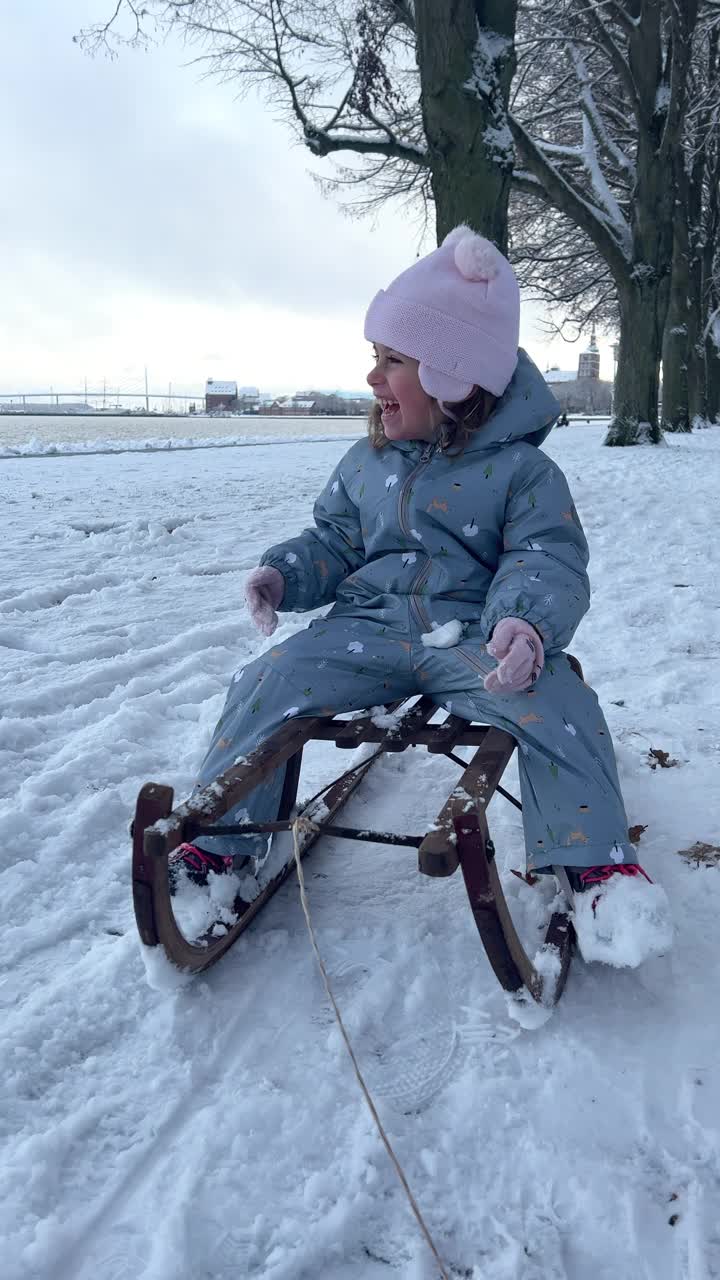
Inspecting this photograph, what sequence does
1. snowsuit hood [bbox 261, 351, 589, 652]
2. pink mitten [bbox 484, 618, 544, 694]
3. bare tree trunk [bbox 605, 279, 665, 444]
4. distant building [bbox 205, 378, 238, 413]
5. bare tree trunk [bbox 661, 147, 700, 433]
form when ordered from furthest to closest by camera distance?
distant building [bbox 205, 378, 238, 413], bare tree trunk [bbox 661, 147, 700, 433], bare tree trunk [bbox 605, 279, 665, 444], snowsuit hood [bbox 261, 351, 589, 652], pink mitten [bbox 484, 618, 544, 694]

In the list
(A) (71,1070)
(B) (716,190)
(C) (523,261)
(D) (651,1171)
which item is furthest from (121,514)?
(B) (716,190)

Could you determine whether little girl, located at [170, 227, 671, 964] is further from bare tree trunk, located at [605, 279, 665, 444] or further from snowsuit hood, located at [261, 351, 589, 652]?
bare tree trunk, located at [605, 279, 665, 444]

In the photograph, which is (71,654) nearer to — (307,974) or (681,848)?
(307,974)

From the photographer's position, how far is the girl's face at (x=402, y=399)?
2.15 meters

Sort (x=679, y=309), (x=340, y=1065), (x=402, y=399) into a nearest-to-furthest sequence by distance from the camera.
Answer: (x=340, y=1065), (x=402, y=399), (x=679, y=309)

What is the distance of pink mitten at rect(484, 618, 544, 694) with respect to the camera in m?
1.68

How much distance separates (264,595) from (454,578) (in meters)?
0.46

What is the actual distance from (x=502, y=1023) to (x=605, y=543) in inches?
173

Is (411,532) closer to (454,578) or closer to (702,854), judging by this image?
(454,578)

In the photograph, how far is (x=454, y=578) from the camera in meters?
2.11

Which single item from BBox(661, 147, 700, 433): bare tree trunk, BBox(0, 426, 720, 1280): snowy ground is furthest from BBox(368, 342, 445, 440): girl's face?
BBox(661, 147, 700, 433): bare tree trunk

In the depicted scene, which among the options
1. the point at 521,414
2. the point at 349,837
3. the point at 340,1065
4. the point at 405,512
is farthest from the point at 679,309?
the point at 340,1065

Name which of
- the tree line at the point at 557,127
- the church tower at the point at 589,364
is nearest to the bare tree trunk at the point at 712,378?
the tree line at the point at 557,127

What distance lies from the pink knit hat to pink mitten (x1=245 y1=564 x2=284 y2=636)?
22.7 inches
